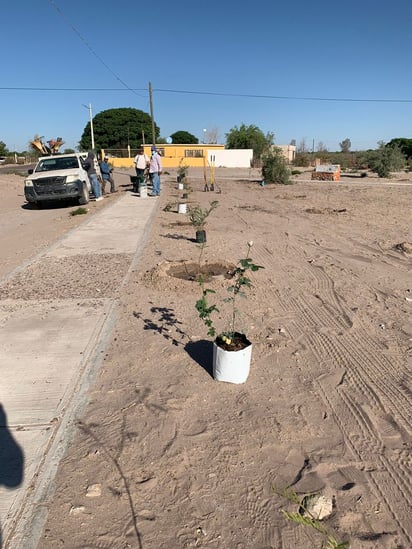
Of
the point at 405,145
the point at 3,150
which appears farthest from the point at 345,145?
the point at 3,150

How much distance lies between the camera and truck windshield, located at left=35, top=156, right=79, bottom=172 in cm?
1479

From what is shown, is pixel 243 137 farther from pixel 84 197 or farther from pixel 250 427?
pixel 250 427

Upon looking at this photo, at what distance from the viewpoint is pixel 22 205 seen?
16.1 meters

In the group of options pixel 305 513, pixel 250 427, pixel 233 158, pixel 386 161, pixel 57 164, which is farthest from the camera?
pixel 233 158

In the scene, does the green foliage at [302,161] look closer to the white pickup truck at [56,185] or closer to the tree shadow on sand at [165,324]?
the white pickup truck at [56,185]

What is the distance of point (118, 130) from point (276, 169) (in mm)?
66719

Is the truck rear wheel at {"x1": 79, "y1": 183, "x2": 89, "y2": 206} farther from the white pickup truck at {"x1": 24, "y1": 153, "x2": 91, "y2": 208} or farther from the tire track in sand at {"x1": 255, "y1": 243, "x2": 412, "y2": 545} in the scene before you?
the tire track in sand at {"x1": 255, "y1": 243, "x2": 412, "y2": 545}

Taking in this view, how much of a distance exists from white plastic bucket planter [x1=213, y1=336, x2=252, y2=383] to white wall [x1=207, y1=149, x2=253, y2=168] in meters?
52.0

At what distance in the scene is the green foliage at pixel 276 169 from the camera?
25.0 meters

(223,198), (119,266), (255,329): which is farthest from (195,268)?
(223,198)

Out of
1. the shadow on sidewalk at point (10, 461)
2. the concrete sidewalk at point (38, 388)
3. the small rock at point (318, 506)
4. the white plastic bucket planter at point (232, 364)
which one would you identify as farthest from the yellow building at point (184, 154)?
the small rock at point (318, 506)

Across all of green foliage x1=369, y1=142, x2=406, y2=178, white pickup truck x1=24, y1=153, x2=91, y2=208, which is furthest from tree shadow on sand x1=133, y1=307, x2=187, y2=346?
green foliage x1=369, y1=142, x2=406, y2=178

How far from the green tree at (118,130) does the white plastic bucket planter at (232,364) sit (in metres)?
83.1

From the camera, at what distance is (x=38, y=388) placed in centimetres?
331
